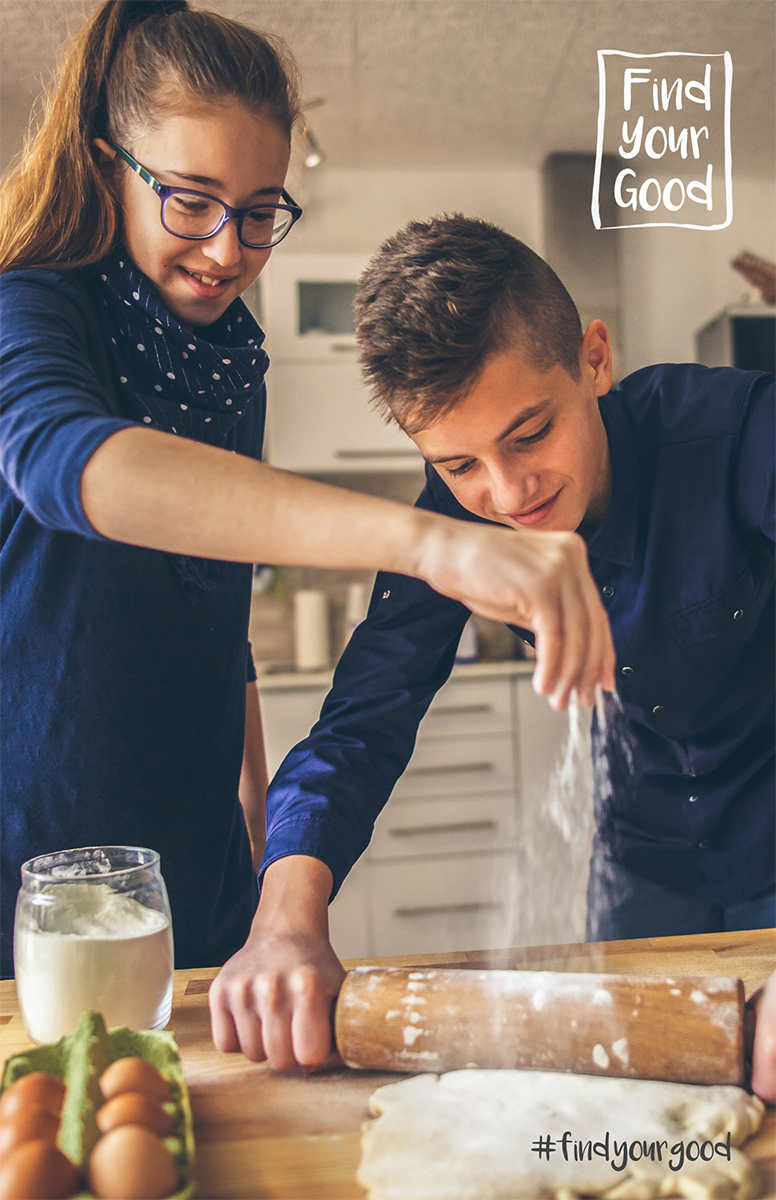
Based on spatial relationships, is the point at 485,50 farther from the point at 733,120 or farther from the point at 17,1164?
the point at 17,1164

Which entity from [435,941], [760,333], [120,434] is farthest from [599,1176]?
[760,333]

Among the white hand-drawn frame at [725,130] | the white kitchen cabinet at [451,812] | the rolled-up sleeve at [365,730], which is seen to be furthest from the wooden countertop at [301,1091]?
the white kitchen cabinet at [451,812]

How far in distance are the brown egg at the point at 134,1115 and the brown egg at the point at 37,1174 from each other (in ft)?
0.09

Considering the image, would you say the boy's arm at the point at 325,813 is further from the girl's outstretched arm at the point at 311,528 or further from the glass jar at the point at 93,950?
the girl's outstretched arm at the point at 311,528

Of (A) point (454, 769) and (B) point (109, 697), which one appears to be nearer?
(B) point (109, 697)

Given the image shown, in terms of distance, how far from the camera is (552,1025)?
60 cm

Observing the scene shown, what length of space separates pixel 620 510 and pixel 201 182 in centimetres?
54

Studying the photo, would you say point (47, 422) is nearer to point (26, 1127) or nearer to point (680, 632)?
point (26, 1127)

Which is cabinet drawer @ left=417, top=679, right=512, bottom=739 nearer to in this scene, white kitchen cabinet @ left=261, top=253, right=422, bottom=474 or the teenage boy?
white kitchen cabinet @ left=261, top=253, right=422, bottom=474

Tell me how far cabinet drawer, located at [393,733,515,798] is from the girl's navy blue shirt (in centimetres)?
150

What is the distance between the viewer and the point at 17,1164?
44 cm

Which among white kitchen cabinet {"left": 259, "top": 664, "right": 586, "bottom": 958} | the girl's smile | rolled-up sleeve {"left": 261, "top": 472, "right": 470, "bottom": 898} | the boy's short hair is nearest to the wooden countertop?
rolled-up sleeve {"left": 261, "top": 472, "right": 470, "bottom": 898}

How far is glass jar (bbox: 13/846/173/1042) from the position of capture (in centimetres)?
61

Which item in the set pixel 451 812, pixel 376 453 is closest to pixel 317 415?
pixel 376 453
